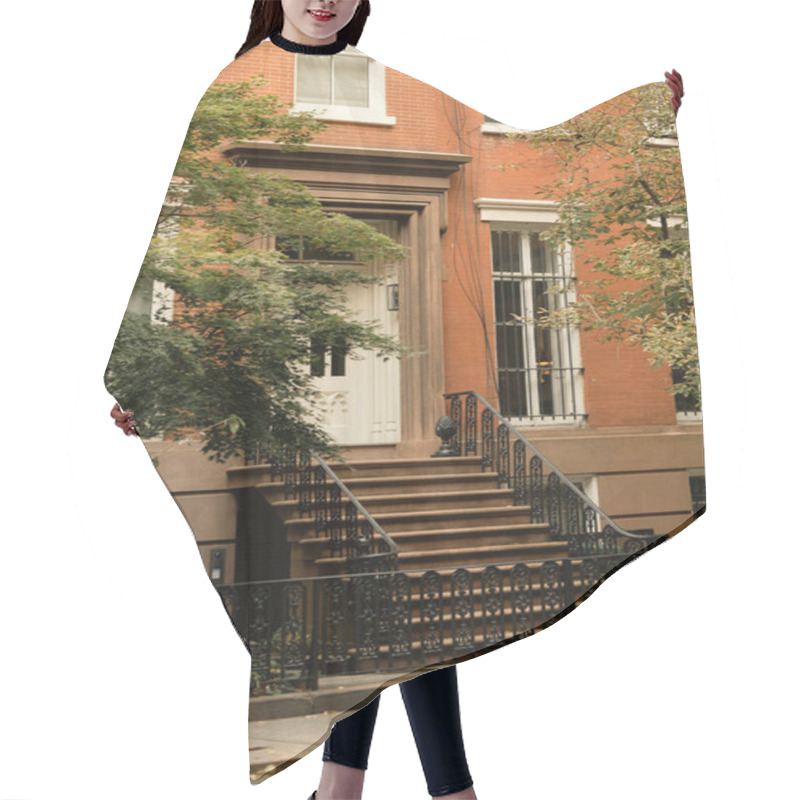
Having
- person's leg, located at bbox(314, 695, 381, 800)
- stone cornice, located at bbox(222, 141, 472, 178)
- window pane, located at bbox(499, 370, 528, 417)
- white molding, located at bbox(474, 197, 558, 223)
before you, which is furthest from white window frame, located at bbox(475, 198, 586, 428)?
person's leg, located at bbox(314, 695, 381, 800)

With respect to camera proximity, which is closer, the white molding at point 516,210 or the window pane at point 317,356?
the window pane at point 317,356

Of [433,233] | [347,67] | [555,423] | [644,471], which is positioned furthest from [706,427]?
[347,67]

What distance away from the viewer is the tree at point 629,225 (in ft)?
7.27

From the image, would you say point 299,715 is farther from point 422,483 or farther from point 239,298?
point 239,298

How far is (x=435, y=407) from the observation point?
2.08 metres

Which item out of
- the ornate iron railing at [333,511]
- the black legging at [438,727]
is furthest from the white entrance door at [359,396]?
the black legging at [438,727]

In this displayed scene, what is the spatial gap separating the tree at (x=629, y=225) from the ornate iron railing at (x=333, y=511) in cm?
67

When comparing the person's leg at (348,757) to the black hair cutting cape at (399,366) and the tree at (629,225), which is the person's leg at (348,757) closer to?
the black hair cutting cape at (399,366)

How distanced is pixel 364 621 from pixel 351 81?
4.29 ft

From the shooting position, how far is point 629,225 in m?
2.25

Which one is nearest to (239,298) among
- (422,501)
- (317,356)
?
(317,356)

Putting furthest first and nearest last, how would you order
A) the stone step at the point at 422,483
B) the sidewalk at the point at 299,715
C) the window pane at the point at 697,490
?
the window pane at the point at 697,490 < the stone step at the point at 422,483 < the sidewalk at the point at 299,715

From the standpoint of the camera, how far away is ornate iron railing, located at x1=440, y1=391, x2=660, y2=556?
2078mm

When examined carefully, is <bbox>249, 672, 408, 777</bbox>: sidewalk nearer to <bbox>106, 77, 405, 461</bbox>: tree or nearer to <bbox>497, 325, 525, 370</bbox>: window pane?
<bbox>106, 77, 405, 461</bbox>: tree
